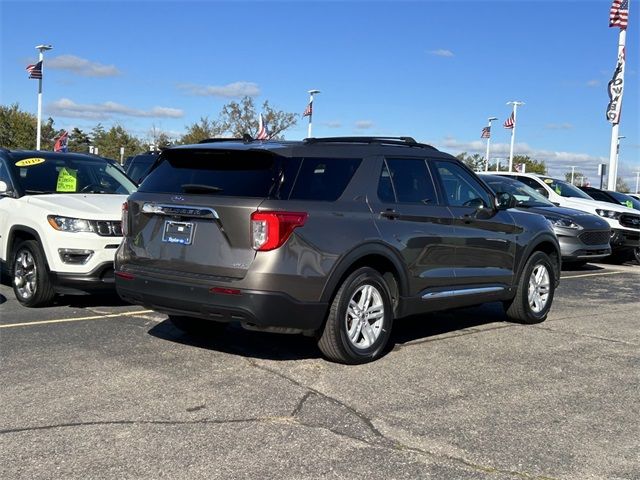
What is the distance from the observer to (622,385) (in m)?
5.37

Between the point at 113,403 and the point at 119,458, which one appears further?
the point at 113,403

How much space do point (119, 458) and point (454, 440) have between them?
1.91 meters

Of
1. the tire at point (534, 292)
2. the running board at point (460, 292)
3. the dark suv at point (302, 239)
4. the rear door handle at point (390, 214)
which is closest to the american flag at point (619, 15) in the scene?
the tire at point (534, 292)

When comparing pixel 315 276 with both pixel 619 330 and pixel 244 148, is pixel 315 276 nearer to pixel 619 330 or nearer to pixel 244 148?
pixel 244 148

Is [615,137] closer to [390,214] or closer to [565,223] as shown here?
[565,223]

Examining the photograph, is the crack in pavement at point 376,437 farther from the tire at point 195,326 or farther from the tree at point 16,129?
the tree at point 16,129

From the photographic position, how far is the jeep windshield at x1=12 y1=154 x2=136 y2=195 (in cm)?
828

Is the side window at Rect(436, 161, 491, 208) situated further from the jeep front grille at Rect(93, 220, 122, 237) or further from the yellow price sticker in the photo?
the yellow price sticker

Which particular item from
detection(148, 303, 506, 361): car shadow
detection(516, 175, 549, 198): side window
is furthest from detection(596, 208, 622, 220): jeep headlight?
detection(148, 303, 506, 361): car shadow

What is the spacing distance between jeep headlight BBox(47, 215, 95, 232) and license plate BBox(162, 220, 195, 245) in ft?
7.38

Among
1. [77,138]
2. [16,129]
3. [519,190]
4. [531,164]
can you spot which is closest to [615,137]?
[519,190]

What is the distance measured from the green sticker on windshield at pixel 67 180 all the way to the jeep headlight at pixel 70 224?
113 centimetres

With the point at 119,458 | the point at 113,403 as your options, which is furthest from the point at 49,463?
the point at 113,403

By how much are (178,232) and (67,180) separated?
3.81 metres
